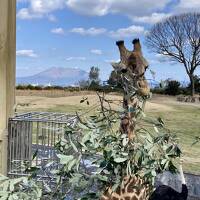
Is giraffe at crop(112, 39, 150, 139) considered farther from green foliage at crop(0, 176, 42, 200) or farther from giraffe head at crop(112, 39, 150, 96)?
green foliage at crop(0, 176, 42, 200)

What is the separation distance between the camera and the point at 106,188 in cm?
143

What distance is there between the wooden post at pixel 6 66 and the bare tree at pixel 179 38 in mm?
18669

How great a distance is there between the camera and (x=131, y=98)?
1.52 metres

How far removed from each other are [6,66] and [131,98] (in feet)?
5.46

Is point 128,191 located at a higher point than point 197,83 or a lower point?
lower

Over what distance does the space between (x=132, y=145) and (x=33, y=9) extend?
6544 millimetres

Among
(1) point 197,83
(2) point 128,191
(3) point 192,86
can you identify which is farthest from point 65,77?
(1) point 197,83

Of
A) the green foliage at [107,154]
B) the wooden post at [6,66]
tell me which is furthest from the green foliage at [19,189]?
the wooden post at [6,66]

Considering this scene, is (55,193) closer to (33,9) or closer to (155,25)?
(33,9)

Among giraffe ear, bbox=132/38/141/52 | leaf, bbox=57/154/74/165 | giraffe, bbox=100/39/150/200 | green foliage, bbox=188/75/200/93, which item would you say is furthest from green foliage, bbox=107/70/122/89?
green foliage, bbox=188/75/200/93

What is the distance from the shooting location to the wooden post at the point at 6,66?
9.53 ft

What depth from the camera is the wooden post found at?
2.91 meters

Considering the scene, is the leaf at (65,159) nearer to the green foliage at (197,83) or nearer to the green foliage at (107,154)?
the green foliage at (107,154)

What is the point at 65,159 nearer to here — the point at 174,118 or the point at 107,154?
the point at 107,154
